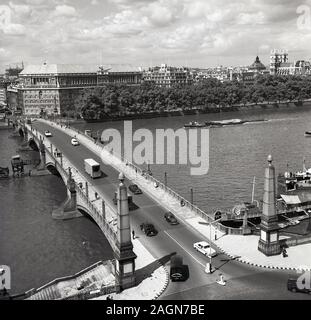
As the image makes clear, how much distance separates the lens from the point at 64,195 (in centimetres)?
8031

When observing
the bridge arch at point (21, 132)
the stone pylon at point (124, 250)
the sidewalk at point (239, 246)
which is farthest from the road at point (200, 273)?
the bridge arch at point (21, 132)

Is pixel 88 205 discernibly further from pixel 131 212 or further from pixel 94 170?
pixel 94 170

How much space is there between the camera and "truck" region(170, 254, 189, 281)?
3691cm

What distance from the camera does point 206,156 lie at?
335 feet

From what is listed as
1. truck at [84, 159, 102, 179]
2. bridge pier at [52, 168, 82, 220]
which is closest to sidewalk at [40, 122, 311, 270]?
bridge pier at [52, 168, 82, 220]

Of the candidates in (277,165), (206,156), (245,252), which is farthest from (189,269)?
(206,156)

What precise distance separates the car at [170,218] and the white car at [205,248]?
7.04 m

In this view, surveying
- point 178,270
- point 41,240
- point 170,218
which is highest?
point 170,218

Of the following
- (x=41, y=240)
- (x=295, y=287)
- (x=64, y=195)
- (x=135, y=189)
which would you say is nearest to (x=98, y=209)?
(x=135, y=189)

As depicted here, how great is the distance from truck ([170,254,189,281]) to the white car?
2.71 m

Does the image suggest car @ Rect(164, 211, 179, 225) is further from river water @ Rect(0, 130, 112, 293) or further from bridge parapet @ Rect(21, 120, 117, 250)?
river water @ Rect(0, 130, 112, 293)

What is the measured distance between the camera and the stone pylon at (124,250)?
1432 inches

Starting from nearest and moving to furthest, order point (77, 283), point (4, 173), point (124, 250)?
point (124, 250) < point (77, 283) < point (4, 173)

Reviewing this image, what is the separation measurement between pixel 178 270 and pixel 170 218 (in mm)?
13449
